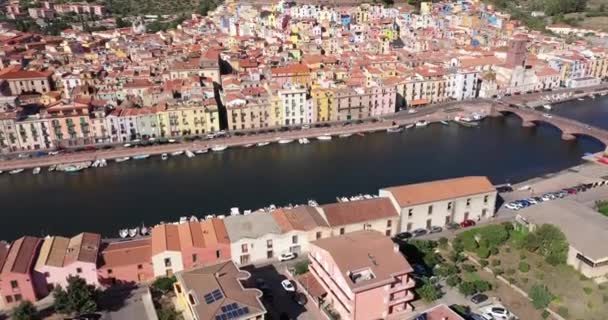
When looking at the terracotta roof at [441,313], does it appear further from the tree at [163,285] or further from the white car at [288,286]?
the tree at [163,285]

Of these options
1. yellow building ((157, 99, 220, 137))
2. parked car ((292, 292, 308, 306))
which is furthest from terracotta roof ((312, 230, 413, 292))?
yellow building ((157, 99, 220, 137))

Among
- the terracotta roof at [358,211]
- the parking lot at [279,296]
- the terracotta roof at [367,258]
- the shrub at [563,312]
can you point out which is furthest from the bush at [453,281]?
the parking lot at [279,296]

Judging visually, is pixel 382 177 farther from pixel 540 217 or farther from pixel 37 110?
pixel 37 110

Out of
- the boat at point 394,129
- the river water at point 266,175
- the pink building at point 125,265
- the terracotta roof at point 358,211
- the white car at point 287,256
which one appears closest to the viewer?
the pink building at point 125,265

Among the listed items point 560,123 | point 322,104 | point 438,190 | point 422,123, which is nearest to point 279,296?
point 438,190

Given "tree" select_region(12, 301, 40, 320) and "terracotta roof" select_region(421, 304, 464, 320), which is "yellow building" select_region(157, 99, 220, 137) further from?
"terracotta roof" select_region(421, 304, 464, 320)
